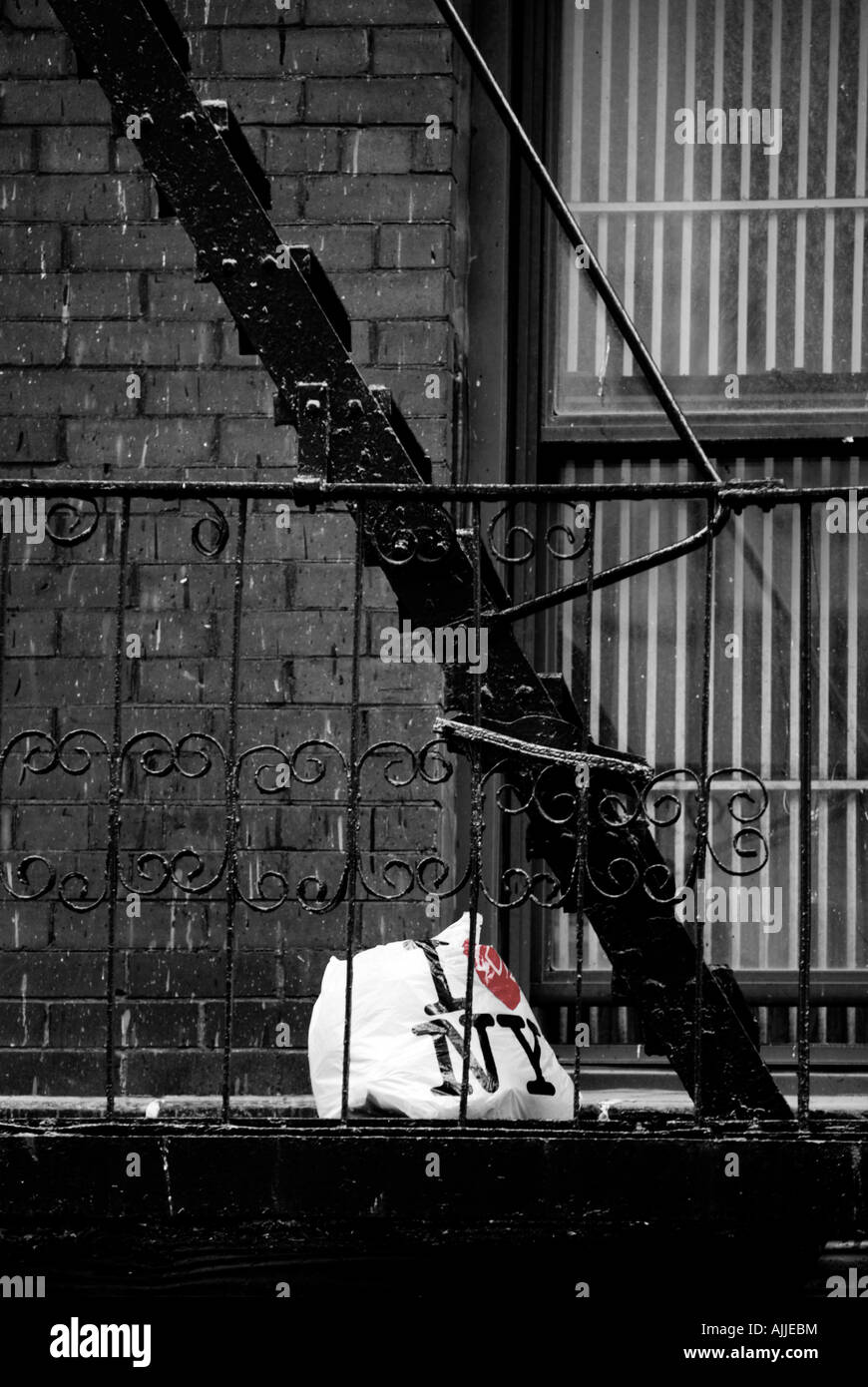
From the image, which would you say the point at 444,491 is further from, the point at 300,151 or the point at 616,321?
the point at 300,151

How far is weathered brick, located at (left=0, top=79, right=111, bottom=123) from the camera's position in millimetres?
5125

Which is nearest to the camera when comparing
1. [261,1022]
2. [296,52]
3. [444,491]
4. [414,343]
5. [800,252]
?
[444,491]

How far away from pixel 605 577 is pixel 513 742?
43 centimetres

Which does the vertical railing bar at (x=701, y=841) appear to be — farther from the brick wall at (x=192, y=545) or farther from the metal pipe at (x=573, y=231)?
the brick wall at (x=192, y=545)

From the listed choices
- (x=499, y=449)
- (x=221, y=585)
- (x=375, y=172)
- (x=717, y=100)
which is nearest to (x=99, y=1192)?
(x=221, y=585)

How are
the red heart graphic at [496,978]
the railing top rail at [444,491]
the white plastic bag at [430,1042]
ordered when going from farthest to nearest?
1. the red heart graphic at [496,978]
2. the white plastic bag at [430,1042]
3. the railing top rail at [444,491]

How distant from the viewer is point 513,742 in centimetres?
376

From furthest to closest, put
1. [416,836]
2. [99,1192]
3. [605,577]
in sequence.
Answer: [416,836] < [605,577] < [99,1192]

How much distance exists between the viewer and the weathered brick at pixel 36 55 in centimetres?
515

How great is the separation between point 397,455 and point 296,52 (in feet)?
6.13

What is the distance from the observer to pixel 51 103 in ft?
16.9

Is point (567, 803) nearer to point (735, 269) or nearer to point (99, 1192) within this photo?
point (99, 1192)

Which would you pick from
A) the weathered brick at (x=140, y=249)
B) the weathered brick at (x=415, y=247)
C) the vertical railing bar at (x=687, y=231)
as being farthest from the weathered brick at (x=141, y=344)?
the vertical railing bar at (x=687, y=231)

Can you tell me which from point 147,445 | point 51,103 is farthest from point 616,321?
point 51,103
